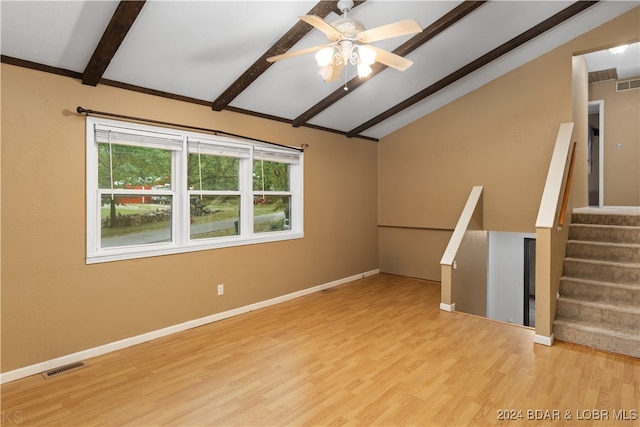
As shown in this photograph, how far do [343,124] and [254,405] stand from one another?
13.7 feet

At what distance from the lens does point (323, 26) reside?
2.27 meters

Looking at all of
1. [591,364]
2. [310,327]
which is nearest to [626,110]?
[591,364]

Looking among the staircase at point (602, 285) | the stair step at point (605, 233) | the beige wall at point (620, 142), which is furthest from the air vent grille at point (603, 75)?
the stair step at point (605, 233)

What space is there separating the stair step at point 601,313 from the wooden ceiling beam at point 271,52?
3.62 metres

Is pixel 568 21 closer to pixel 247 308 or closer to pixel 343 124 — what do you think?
pixel 343 124

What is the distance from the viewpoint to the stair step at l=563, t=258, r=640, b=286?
3668 mm

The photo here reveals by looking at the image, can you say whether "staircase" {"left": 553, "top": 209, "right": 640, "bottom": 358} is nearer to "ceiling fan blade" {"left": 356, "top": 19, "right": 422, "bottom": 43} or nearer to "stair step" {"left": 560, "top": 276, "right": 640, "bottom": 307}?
"stair step" {"left": 560, "top": 276, "right": 640, "bottom": 307}

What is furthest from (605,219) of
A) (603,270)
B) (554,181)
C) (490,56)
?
(490,56)

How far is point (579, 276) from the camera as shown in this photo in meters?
3.97

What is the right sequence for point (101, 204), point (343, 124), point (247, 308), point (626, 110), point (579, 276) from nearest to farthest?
1. point (101, 204)
2. point (579, 276)
3. point (247, 308)
4. point (343, 124)
5. point (626, 110)

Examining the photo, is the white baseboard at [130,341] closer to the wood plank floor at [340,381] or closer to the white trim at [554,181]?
the wood plank floor at [340,381]

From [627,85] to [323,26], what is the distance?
6.88 meters

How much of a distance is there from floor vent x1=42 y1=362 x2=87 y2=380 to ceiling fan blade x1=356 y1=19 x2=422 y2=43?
3.50 m

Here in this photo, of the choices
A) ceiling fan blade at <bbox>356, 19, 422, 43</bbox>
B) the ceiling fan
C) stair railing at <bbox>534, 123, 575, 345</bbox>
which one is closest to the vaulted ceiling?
the ceiling fan
